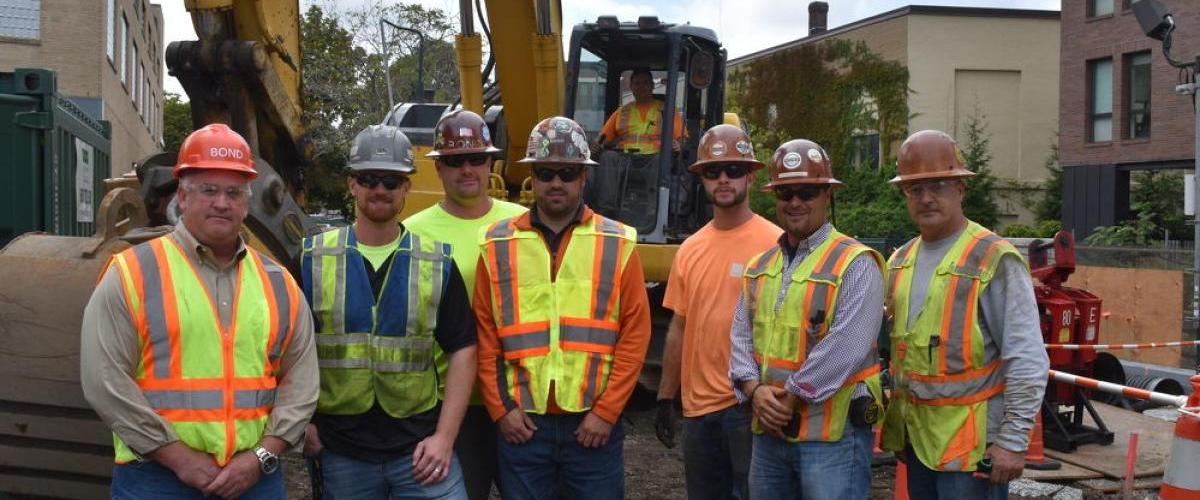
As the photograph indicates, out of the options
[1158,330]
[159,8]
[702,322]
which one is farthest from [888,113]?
[159,8]

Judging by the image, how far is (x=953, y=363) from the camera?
3926mm

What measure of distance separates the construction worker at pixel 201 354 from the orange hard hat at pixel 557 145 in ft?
3.73

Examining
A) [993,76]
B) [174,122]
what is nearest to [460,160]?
[993,76]

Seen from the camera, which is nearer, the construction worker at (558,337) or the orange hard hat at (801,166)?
Answer: the construction worker at (558,337)

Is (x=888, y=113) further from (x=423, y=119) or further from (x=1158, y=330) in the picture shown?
(x=423, y=119)

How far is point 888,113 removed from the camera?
1312 inches

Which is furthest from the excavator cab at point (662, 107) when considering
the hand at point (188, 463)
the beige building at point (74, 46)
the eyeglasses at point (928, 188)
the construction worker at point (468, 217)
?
→ the beige building at point (74, 46)

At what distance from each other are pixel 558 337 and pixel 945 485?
1.44 m

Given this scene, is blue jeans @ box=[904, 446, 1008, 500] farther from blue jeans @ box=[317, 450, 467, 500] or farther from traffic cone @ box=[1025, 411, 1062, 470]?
traffic cone @ box=[1025, 411, 1062, 470]

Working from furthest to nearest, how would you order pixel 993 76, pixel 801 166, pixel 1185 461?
pixel 993 76 → pixel 1185 461 → pixel 801 166

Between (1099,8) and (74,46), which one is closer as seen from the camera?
(74,46)

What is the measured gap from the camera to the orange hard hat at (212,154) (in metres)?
3.37

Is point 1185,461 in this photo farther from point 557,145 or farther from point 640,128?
point 640,128

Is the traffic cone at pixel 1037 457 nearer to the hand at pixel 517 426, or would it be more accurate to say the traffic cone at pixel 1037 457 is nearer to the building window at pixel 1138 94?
the hand at pixel 517 426
